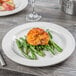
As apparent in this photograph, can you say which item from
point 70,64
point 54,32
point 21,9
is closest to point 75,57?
point 70,64

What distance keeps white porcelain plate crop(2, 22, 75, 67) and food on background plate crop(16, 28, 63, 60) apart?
2 centimetres

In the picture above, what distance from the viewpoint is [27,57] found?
940 millimetres

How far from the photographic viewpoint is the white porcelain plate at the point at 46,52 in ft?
2.97

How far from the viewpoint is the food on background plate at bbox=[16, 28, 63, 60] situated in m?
0.95

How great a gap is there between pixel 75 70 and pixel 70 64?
35mm

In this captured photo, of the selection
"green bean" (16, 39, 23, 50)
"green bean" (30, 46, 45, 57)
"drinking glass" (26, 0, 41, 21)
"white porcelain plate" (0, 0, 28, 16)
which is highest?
"white porcelain plate" (0, 0, 28, 16)

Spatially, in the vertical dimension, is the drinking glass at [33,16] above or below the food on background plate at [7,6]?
below

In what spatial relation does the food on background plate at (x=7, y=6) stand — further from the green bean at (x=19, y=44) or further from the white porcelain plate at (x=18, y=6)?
the green bean at (x=19, y=44)

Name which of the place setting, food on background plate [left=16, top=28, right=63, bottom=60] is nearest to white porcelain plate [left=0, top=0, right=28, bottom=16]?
the place setting

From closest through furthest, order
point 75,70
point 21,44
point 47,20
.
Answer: point 75,70 < point 21,44 < point 47,20

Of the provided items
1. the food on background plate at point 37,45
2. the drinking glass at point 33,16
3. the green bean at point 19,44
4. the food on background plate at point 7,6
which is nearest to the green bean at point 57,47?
the food on background plate at point 37,45

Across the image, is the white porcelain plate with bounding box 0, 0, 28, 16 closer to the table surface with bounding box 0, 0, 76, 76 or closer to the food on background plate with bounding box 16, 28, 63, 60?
the table surface with bounding box 0, 0, 76, 76

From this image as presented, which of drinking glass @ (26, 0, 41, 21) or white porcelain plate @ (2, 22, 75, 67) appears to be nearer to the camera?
white porcelain plate @ (2, 22, 75, 67)

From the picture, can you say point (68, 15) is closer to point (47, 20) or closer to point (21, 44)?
point (47, 20)
